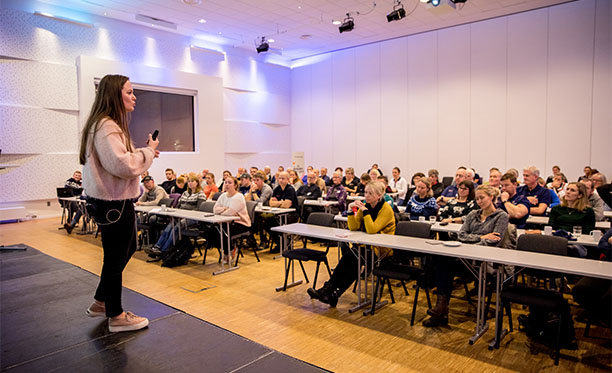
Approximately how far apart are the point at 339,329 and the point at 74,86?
9570 millimetres

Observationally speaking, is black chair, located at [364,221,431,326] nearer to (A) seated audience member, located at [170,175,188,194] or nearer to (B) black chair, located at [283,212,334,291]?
(B) black chair, located at [283,212,334,291]

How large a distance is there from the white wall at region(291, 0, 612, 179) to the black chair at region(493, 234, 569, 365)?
25.0ft

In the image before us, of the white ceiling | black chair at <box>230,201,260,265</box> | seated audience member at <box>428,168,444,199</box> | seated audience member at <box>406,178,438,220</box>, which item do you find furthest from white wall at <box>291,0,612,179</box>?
black chair at <box>230,201,260,265</box>

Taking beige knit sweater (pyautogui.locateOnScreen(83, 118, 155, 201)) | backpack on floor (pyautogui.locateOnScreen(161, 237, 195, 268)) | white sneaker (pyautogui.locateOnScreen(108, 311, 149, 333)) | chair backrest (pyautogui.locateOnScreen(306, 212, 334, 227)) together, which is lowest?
backpack on floor (pyautogui.locateOnScreen(161, 237, 195, 268))

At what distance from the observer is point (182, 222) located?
246 inches

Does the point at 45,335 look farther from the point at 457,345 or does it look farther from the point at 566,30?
the point at 566,30

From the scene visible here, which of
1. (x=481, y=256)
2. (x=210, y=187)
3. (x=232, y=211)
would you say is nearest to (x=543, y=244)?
(x=481, y=256)

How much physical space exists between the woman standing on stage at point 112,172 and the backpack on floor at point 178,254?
2912mm

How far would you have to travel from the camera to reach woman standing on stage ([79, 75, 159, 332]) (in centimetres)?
252

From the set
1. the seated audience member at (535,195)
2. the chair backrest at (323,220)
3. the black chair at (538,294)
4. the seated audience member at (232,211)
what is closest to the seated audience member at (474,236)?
the black chair at (538,294)

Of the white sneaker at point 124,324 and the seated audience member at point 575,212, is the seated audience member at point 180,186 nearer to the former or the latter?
the white sneaker at point 124,324

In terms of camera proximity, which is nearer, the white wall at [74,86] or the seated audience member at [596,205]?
the seated audience member at [596,205]

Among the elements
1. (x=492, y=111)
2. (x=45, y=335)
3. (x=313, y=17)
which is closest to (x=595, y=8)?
(x=492, y=111)

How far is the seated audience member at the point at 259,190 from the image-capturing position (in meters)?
7.08
